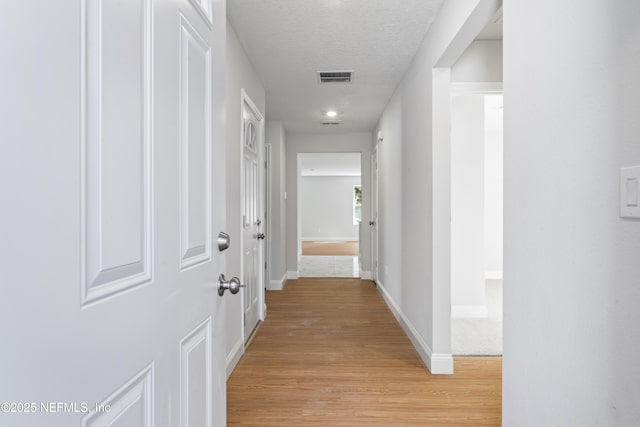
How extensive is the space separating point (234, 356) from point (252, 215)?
1.34 meters

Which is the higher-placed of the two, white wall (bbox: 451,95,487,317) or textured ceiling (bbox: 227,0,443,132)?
textured ceiling (bbox: 227,0,443,132)

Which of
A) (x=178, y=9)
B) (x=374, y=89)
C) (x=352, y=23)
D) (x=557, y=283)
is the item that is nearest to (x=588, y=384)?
(x=557, y=283)

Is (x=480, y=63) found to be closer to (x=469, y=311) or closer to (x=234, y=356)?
(x=469, y=311)

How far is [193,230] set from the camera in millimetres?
915

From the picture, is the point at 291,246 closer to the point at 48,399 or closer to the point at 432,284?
the point at 432,284

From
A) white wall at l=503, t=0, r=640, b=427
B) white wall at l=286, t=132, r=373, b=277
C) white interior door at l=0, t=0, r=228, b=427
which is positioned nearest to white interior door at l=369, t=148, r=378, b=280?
white wall at l=286, t=132, r=373, b=277

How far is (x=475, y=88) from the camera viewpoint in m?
3.05

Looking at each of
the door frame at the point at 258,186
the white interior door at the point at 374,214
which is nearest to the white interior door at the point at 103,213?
the door frame at the point at 258,186

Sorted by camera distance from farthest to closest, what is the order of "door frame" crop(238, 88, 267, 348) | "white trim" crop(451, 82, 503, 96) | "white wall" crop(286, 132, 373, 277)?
"white wall" crop(286, 132, 373, 277) → "white trim" crop(451, 82, 503, 96) → "door frame" crop(238, 88, 267, 348)

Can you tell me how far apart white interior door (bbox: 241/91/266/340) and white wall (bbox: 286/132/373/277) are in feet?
7.48

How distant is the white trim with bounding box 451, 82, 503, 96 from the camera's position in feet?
9.91

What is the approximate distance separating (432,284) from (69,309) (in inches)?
96.6

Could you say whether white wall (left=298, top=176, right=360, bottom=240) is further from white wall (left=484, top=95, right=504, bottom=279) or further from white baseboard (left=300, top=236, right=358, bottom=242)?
white wall (left=484, top=95, right=504, bottom=279)

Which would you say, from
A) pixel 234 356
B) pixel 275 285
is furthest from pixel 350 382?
pixel 275 285
